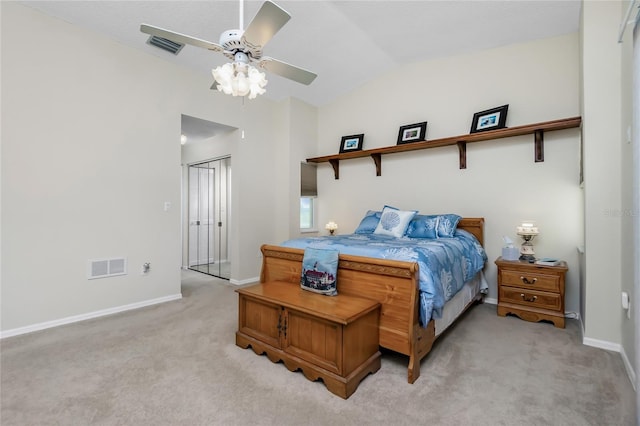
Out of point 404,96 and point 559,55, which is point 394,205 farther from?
point 559,55

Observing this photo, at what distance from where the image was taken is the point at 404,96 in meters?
4.58

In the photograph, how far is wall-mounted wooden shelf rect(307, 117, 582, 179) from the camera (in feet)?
10.4

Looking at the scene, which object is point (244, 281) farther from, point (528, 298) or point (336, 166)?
point (528, 298)

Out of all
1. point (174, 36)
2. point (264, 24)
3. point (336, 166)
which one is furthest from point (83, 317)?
point (336, 166)

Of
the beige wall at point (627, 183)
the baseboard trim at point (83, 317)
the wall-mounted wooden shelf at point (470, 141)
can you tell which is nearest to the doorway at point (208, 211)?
the baseboard trim at point (83, 317)

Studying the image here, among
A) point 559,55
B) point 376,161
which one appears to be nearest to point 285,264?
point 376,161

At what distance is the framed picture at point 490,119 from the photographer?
3.66 meters

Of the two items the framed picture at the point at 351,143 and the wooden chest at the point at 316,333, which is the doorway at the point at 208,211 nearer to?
the framed picture at the point at 351,143

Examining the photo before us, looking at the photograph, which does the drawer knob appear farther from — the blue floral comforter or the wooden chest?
the wooden chest

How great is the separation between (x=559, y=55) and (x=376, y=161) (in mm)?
2433

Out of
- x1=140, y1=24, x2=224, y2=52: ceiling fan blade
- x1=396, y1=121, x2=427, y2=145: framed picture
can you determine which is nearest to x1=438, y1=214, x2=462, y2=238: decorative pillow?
x1=396, y1=121, x2=427, y2=145: framed picture

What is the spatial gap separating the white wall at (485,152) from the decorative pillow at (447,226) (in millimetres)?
519

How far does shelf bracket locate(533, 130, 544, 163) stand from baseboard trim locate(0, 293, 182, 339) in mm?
4654

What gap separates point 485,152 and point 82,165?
4.63 metres
